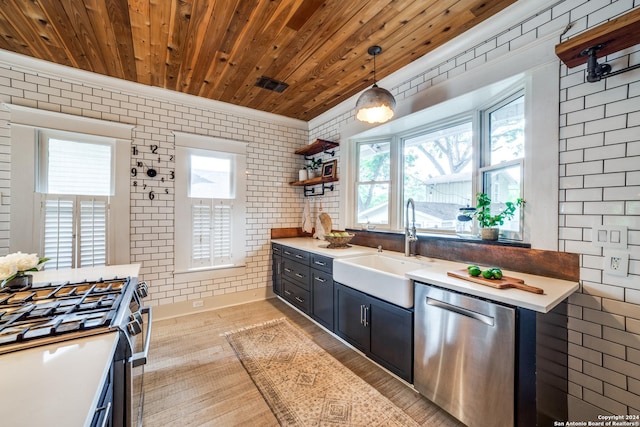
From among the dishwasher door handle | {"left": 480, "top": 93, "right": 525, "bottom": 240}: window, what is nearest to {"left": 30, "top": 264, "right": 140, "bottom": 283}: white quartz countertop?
the dishwasher door handle

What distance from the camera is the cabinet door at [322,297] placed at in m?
2.56

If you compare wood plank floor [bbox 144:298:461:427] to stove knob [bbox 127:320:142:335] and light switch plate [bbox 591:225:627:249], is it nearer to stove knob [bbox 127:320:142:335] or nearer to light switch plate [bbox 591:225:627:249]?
stove knob [bbox 127:320:142:335]

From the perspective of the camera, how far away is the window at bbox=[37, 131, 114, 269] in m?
2.49

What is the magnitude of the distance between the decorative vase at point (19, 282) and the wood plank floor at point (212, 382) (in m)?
1.07

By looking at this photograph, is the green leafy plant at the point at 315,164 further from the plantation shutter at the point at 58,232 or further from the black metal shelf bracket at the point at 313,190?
the plantation shutter at the point at 58,232

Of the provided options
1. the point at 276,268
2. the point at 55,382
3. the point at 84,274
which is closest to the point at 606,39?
the point at 55,382

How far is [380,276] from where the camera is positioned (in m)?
1.95

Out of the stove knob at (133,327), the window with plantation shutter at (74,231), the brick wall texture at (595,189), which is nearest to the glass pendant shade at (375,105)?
the brick wall texture at (595,189)

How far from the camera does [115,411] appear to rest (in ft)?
3.17

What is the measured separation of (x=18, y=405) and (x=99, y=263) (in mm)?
2714

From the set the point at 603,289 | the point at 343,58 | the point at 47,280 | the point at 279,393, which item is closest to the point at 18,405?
the point at 47,280

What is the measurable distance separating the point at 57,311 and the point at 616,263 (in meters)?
2.77

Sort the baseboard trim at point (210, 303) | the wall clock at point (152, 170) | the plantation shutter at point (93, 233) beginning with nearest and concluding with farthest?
the plantation shutter at point (93, 233) < the wall clock at point (152, 170) < the baseboard trim at point (210, 303)

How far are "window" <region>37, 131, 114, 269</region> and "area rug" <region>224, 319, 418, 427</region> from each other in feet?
5.89
